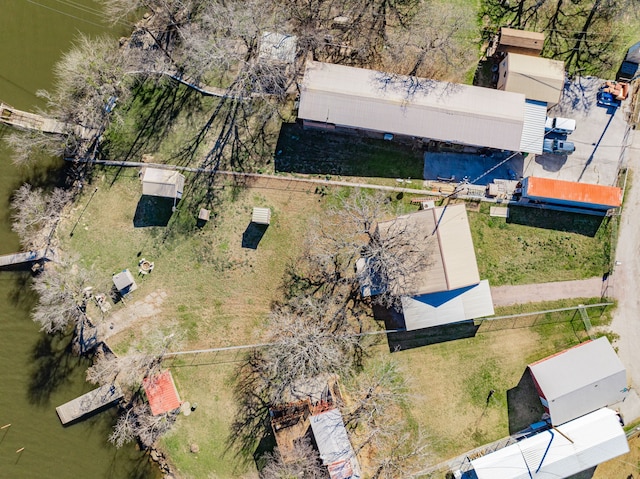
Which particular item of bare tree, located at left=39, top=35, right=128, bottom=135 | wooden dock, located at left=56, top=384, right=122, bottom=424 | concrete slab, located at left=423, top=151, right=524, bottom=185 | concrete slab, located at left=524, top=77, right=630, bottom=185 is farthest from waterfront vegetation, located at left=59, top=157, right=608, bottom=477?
bare tree, located at left=39, top=35, right=128, bottom=135

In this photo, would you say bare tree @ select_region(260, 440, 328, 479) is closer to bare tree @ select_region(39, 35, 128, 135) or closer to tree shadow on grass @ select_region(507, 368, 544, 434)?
tree shadow on grass @ select_region(507, 368, 544, 434)

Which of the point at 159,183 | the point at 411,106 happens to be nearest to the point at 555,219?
the point at 411,106

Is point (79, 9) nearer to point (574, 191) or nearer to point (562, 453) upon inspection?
point (574, 191)

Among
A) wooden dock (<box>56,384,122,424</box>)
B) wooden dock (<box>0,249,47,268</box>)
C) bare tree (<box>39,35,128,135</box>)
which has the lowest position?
wooden dock (<box>56,384,122,424</box>)

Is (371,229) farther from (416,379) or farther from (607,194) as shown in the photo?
(607,194)

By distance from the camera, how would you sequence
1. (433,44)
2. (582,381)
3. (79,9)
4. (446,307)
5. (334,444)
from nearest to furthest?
1. (334,444)
2. (582,381)
3. (446,307)
4. (433,44)
5. (79,9)

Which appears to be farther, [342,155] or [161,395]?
[342,155]

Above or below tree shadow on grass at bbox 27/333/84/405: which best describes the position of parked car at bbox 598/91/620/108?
above

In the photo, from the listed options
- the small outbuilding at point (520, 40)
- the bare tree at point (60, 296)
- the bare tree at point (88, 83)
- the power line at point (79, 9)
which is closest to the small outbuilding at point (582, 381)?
the small outbuilding at point (520, 40)
